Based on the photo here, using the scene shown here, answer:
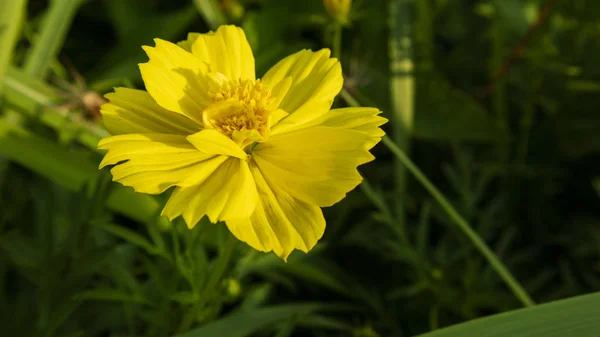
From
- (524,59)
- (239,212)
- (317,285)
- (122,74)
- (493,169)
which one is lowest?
(317,285)

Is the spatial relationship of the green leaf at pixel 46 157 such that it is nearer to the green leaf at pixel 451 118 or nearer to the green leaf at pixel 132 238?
the green leaf at pixel 132 238

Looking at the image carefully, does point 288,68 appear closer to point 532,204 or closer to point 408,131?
point 408,131

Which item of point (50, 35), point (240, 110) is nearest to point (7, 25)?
point (50, 35)

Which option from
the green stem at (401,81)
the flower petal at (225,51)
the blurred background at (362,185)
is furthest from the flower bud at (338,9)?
the flower petal at (225,51)

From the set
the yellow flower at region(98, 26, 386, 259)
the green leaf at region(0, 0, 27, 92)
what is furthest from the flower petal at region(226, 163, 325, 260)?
the green leaf at region(0, 0, 27, 92)

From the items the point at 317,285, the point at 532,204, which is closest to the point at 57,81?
the point at 317,285

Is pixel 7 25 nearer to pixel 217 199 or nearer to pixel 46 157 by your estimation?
pixel 46 157
